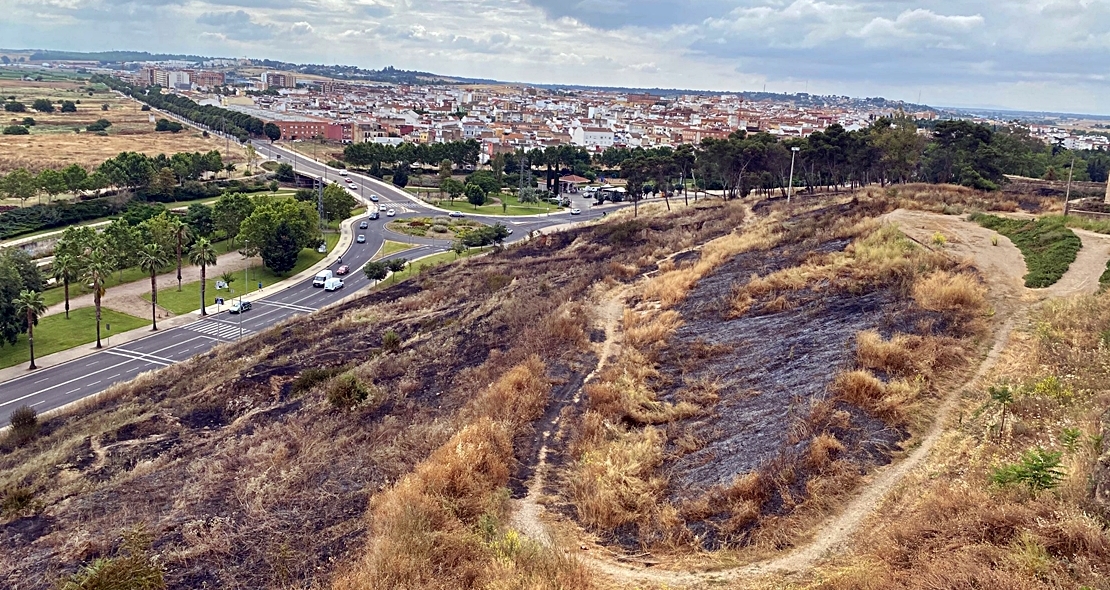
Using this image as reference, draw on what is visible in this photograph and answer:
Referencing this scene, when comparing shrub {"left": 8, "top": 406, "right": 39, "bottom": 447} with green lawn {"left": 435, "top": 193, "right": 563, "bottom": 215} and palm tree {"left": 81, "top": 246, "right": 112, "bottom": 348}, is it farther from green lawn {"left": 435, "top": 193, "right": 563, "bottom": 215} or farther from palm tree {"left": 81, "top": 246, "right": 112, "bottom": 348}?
green lawn {"left": 435, "top": 193, "right": 563, "bottom": 215}

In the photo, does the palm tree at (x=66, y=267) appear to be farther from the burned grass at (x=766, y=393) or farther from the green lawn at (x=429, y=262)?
the burned grass at (x=766, y=393)

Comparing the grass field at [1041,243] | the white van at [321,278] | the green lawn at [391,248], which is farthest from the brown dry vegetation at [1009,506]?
the green lawn at [391,248]

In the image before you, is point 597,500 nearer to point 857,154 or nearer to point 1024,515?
point 1024,515

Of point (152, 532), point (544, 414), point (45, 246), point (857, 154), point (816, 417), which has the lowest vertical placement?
point (45, 246)

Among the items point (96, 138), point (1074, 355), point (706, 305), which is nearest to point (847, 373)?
point (1074, 355)

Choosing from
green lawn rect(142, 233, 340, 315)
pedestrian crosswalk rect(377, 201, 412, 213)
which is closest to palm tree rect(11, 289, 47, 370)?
green lawn rect(142, 233, 340, 315)
